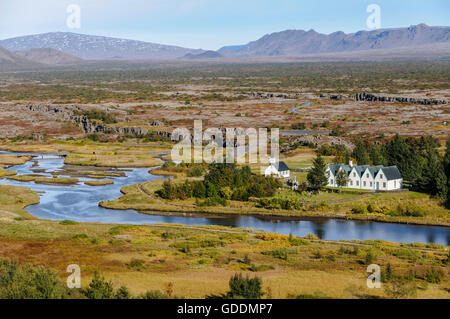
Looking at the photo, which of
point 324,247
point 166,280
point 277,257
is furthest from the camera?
point 324,247

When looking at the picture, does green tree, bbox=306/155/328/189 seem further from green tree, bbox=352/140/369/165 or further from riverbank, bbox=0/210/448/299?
riverbank, bbox=0/210/448/299

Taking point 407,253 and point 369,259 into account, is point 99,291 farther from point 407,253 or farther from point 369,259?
point 407,253

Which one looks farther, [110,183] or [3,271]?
[110,183]

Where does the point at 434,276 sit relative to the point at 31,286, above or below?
below

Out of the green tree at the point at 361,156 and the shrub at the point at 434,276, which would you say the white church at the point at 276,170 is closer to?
the green tree at the point at 361,156

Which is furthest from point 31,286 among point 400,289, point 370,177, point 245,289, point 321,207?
point 370,177
